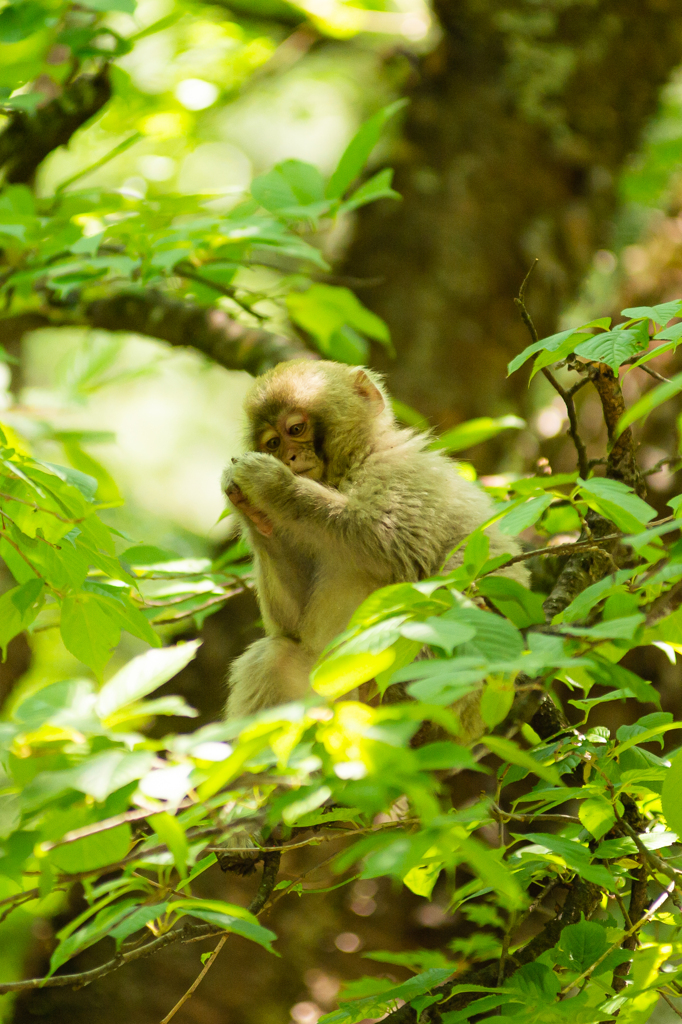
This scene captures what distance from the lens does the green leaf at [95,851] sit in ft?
4.33

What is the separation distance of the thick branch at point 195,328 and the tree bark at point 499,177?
129 cm

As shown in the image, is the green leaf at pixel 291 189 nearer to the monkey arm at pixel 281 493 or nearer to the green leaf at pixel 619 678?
the monkey arm at pixel 281 493

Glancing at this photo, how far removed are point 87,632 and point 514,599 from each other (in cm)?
93

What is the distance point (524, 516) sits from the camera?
5.22 ft

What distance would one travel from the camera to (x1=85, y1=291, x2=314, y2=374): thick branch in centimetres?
421

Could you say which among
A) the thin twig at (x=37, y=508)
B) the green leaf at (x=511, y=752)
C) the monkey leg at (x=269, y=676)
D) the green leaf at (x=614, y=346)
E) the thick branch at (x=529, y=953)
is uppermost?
the green leaf at (x=614, y=346)

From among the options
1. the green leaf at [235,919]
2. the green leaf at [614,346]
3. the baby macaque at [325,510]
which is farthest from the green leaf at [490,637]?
the baby macaque at [325,510]

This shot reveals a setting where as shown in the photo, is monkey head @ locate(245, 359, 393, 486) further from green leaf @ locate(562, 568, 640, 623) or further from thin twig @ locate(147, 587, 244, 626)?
green leaf @ locate(562, 568, 640, 623)

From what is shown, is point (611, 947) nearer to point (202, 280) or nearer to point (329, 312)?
point (329, 312)

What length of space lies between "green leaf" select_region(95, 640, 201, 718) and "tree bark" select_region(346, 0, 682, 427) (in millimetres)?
4054

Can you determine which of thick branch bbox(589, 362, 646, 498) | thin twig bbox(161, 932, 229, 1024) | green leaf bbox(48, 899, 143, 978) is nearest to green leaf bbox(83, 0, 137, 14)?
thick branch bbox(589, 362, 646, 498)

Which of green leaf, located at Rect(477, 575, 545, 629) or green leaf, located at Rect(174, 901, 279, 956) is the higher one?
green leaf, located at Rect(477, 575, 545, 629)

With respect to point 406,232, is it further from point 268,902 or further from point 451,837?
point 451,837

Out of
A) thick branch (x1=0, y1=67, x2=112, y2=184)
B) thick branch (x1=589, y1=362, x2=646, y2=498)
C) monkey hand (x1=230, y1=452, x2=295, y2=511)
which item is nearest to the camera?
thick branch (x1=589, y1=362, x2=646, y2=498)
